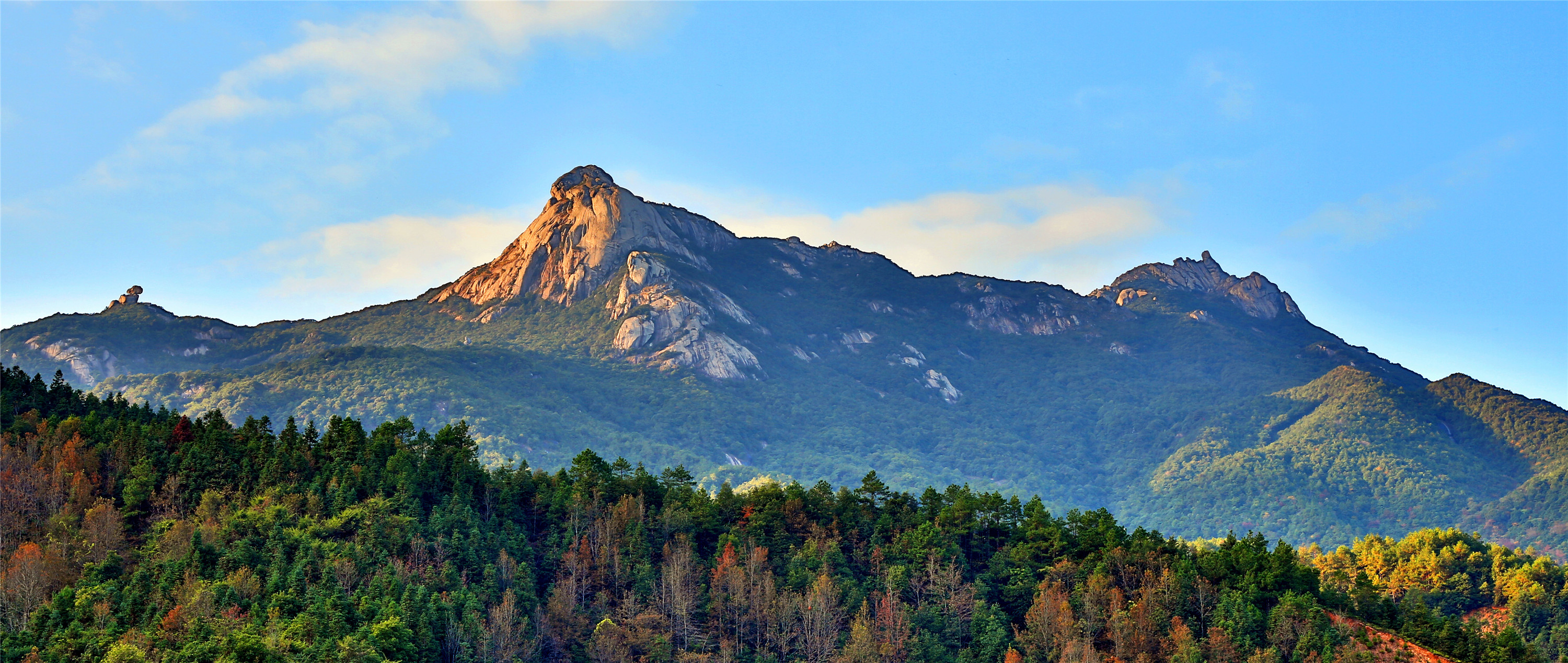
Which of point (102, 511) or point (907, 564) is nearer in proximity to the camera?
point (102, 511)

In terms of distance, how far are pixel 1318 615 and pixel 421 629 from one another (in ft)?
237

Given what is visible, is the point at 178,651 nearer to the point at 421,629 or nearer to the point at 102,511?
the point at 421,629

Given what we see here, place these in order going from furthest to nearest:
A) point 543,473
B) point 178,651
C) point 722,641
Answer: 1. point 543,473
2. point 722,641
3. point 178,651

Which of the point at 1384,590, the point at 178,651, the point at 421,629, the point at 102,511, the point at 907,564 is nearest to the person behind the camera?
the point at 178,651

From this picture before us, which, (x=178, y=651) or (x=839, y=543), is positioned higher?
(x=839, y=543)

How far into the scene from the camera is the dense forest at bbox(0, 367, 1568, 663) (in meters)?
93.0

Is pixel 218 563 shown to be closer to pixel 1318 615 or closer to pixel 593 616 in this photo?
pixel 593 616

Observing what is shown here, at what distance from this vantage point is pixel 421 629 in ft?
313

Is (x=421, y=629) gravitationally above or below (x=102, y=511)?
below

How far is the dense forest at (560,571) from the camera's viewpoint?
305ft

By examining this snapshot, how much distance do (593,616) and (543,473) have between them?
104ft

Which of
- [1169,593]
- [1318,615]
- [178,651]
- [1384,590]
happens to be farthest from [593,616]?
[1384,590]

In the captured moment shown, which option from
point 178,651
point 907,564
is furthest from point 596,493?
point 178,651

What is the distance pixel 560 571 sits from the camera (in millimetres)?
116812
